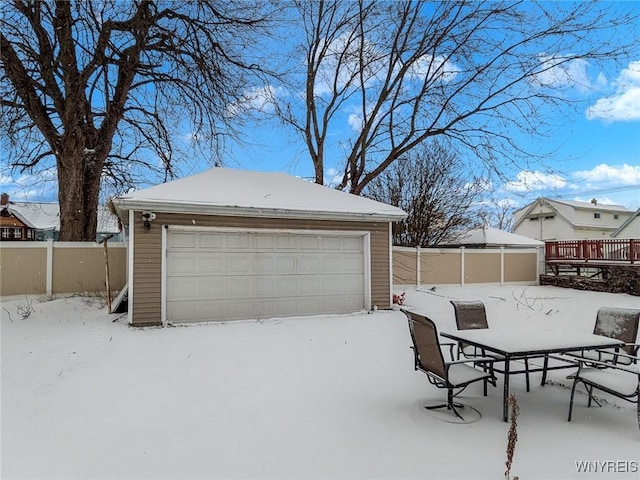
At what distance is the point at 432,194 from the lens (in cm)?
1778

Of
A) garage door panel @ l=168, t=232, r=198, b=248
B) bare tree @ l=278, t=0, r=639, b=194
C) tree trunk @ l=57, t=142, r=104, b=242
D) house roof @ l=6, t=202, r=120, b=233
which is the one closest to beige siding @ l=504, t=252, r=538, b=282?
bare tree @ l=278, t=0, r=639, b=194

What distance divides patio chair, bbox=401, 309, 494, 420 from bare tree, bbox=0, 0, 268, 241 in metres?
10.1

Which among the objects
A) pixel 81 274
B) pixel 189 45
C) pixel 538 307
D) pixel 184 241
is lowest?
pixel 538 307

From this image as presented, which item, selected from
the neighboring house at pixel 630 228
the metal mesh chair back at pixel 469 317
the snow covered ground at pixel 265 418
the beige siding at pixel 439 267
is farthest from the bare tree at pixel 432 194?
the neighboring house at pixel 630 228

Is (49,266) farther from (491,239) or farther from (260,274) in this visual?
(491,239)

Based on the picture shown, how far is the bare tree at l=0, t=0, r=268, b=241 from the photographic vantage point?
A: 10695 millimetres

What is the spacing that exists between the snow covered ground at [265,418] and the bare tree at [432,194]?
37.7 feet

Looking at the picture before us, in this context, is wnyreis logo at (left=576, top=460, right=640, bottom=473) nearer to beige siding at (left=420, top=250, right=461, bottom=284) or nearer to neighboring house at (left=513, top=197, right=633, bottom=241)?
beige siding at (left=420, top=250, right=461, bottom=284)

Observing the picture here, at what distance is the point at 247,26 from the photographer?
1170 centimetres

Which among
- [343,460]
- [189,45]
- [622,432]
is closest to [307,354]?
[343,460]

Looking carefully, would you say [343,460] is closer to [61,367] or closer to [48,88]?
[61,367]

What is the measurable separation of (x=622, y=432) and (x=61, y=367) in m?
6.16

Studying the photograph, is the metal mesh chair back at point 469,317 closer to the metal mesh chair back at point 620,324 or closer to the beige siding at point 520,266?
the metal mesh chair back at point 620,324

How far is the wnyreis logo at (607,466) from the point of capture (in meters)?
2.91
